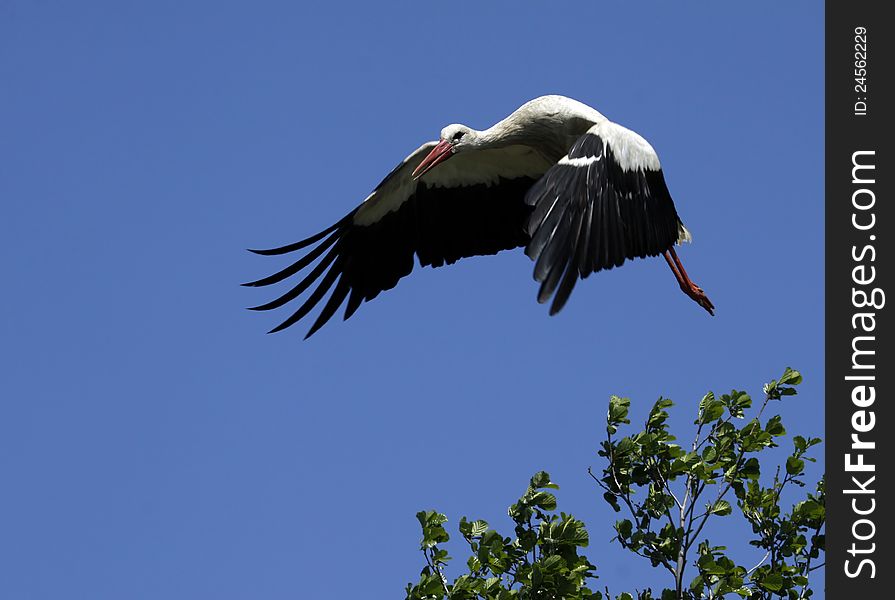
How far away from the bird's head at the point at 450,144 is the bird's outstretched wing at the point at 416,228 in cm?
33

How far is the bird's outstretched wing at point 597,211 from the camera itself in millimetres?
7039

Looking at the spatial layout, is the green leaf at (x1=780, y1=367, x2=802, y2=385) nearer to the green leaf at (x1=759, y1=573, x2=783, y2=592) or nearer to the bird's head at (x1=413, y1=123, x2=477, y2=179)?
the green leaf at (x1=759, y1=573, x2=783, y2=592)

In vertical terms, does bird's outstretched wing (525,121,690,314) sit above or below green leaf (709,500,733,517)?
above

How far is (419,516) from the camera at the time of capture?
6.94m

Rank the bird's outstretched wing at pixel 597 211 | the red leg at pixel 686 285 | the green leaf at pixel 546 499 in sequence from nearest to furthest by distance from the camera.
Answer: the green leaf at pixel 546 499
the bird's outstretched wing at pixel 597 211
the red leg at pixel 686 285

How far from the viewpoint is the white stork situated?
7.37 m

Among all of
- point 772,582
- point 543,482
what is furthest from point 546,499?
point 772,582

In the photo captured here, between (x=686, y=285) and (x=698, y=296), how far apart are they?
0.42 feet

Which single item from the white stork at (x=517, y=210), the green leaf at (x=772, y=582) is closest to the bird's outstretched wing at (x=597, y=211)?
the white stork at (x=517, y=210)

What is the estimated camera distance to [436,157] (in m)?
9.55

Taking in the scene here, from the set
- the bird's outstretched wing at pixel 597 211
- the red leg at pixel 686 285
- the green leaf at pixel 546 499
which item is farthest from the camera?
the red leg at pixel 686 285

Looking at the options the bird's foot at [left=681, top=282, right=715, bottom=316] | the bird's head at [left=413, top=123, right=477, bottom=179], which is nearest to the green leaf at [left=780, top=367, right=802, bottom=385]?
the bird's foot at [left=681, top=282, right=715, bottom=316]

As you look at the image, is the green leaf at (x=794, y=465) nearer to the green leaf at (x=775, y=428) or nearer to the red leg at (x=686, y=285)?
the green leaf at (x=775, y=428)
